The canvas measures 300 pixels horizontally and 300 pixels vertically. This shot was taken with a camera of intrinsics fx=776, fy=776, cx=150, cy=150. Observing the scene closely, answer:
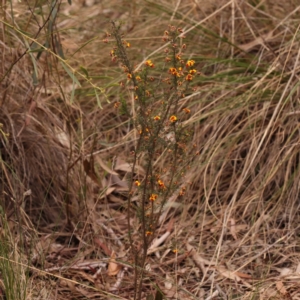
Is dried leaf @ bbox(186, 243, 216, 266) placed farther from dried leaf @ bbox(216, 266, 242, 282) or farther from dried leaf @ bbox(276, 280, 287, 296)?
dried leaf @ bbox(276, 280, 287, 296)

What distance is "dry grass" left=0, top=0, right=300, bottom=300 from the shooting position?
117 inches

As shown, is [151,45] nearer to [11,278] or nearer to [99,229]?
[99,229]

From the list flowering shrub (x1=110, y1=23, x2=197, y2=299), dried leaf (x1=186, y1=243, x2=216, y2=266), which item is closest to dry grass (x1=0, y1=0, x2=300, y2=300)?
dried leaf (x1=186, y1=243, x2=216, y2=266)

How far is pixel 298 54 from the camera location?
3.44m

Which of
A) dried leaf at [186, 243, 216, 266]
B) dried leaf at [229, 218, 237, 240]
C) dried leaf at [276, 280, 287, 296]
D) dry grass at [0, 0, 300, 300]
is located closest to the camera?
dried leaf at [276, 280, 287, 296]

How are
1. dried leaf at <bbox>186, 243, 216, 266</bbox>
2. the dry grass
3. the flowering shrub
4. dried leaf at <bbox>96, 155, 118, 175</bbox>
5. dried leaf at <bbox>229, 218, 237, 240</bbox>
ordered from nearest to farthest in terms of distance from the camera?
the flowering shrub, the dry grass, dried leaf at <bbox>186, 243, 216, 266</bbox>, dried leaf at <bbox>229, 218, 237, 240</bbox>, dried leaf at <bbox>96, 155, 118, 175</bbox>

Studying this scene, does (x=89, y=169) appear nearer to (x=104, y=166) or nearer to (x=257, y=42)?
(x=104, y=166)

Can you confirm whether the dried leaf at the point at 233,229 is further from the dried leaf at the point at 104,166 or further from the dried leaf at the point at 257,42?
the dried leaf at the point at 257,42

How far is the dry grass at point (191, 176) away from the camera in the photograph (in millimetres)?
2973

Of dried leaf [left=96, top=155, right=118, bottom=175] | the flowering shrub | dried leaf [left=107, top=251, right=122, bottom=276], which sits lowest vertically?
dried leaf [left=107, top=251, right=122, bottom=276]

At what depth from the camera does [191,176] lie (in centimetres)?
342

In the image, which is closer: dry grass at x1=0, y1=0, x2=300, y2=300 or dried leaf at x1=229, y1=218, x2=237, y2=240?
dry grass at x1=0, y1=0, x2=300, y2=300

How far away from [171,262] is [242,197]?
467 millimetres

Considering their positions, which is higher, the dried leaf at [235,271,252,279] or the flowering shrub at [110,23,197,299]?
the flowering shrub at [110,23,197,299]
